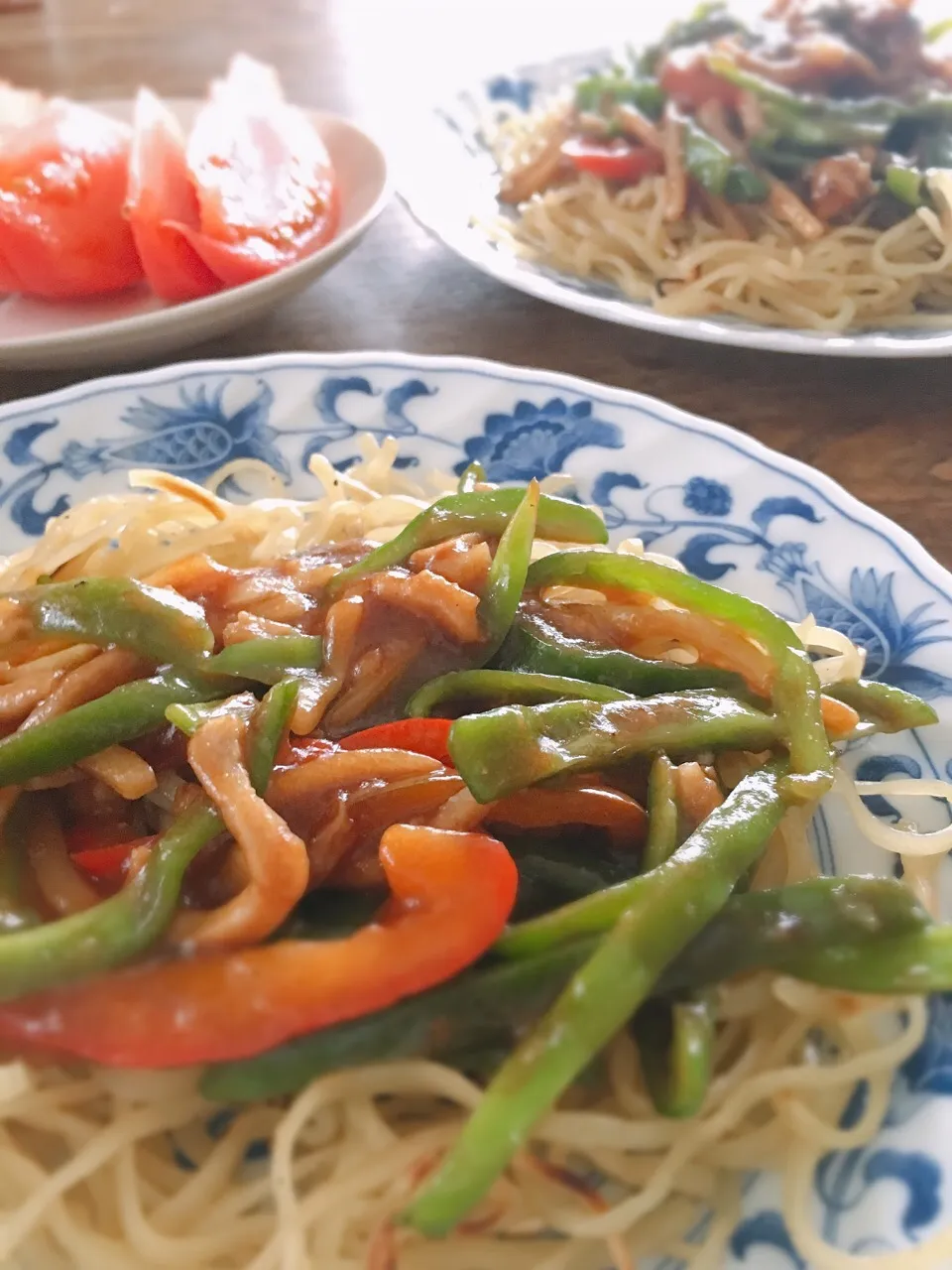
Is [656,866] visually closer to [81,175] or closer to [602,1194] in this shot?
[602,1194]

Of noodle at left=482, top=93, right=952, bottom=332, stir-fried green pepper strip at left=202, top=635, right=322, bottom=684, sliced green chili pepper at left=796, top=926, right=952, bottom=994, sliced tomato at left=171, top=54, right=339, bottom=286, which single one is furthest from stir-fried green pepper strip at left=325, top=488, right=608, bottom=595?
sliced tomato at left=171, top=54, right=339, bottom=286

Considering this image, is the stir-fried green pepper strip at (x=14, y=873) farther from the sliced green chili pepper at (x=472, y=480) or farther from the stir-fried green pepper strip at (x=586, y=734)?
the sliced green chili pepper at (x=472, y=480)

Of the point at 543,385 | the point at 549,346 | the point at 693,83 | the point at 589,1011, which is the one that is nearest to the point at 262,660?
the point at 589,1011

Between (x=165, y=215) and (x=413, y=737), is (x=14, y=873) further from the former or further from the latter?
(x=165, y=215)

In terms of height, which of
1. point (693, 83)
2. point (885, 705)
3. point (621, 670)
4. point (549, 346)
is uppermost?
point (693, 83)

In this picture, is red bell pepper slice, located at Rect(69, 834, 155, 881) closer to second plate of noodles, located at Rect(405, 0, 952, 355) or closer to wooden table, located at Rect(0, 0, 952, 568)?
wooden table, located at Rect(0, 0, 952, 568)

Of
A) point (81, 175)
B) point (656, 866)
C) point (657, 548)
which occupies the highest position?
point (81, 175)

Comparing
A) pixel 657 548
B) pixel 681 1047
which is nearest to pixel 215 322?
pixel 657 548
